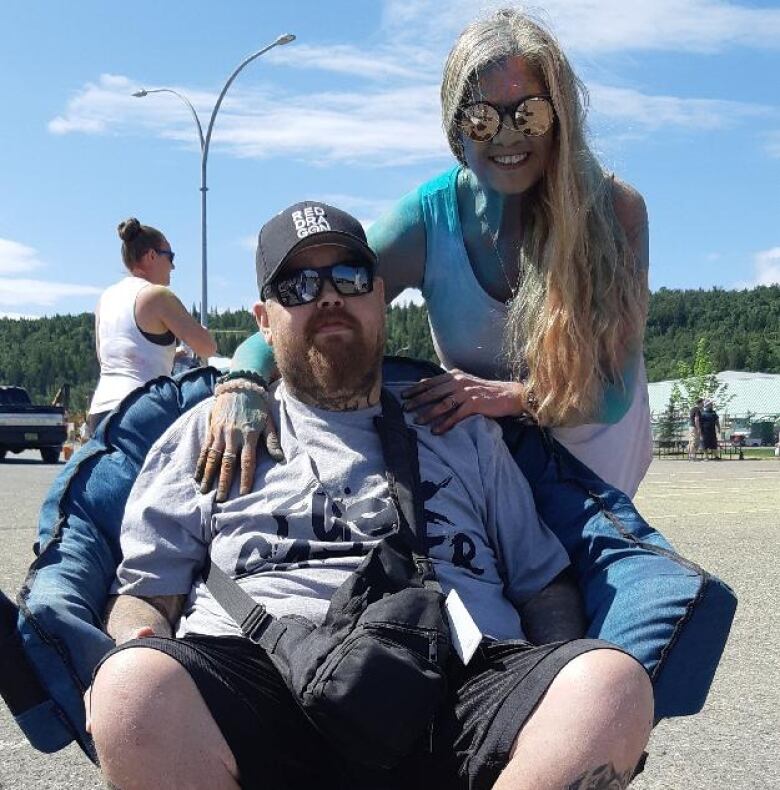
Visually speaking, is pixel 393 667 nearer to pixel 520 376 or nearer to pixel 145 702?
pixel 145 702

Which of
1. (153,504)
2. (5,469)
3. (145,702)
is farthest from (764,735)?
(5,469)

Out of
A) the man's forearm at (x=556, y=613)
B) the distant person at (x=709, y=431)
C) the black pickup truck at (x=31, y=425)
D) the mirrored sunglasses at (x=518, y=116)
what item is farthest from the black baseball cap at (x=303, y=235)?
the distant person at (x=709, y=431)

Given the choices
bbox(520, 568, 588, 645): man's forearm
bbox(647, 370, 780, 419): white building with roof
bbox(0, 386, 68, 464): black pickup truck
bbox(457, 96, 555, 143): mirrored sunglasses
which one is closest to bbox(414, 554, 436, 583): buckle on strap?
bbox(520, 568, 588, 645): man's forearm

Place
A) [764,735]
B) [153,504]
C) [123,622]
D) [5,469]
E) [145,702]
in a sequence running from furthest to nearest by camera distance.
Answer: [5,469] → [764,735] → [153,504] → [123,622] → [145,702]

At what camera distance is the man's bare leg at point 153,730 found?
2070mm

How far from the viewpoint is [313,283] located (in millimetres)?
2957

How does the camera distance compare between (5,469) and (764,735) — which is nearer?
(764,735)

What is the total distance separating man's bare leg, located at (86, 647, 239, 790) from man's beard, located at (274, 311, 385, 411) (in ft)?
3.35

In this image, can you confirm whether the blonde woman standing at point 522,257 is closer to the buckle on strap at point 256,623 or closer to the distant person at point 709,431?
the buckle on strap at point 256,623

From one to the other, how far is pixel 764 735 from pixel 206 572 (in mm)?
2070

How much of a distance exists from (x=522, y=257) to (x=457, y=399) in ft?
1.62

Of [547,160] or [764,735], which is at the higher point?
[547,160]

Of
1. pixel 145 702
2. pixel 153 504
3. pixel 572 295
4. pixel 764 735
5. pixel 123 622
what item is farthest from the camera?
pixel 764 735

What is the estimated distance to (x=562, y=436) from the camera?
132 inches
